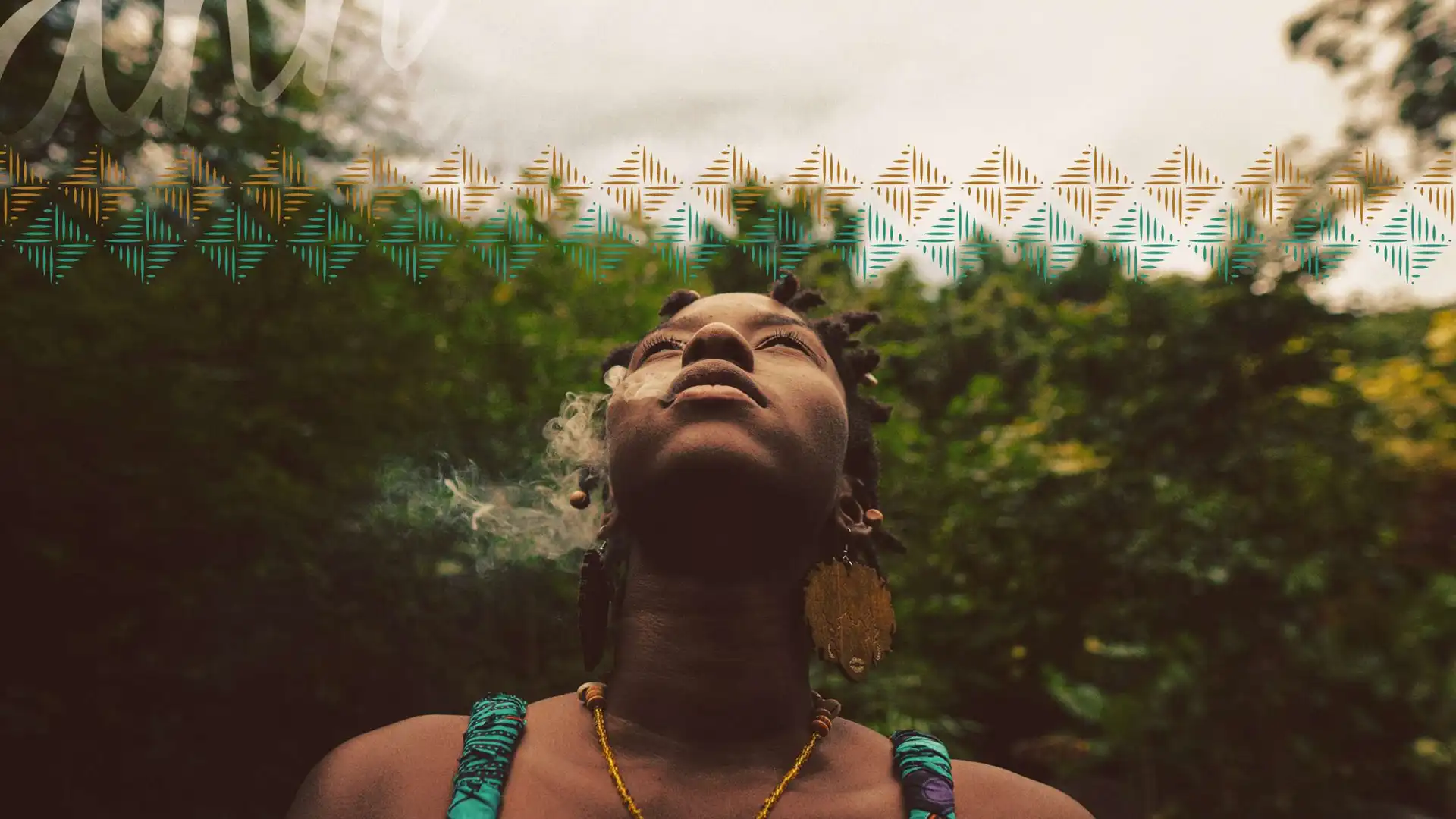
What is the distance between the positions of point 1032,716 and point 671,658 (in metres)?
3.85

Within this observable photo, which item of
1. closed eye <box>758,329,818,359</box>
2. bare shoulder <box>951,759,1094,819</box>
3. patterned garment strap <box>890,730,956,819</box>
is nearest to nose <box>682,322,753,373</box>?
closed eye <box>758,329,818,359</box>

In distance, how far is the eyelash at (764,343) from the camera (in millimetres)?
2396

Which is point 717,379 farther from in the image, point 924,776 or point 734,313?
point 924,776

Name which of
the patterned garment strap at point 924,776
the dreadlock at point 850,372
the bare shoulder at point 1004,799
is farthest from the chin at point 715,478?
the bare shoulder at point 1004,799

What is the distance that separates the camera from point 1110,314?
4.85 meters

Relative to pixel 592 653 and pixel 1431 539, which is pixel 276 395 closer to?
pixel 592 653

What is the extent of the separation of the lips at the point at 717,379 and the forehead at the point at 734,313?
0.28 m

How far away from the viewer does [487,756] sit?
6.83ft

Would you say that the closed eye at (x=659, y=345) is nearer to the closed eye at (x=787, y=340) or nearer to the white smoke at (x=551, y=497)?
the white smoke at (x=551, y=497)

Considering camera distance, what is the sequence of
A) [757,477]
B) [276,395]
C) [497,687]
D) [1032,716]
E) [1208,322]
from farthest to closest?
1. [1032,716]
2. [1208,322]
3. [497,687]
4. [276,395]
5. [757,477]

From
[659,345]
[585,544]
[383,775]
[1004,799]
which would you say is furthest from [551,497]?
[1004,799]

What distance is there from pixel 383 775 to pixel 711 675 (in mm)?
716

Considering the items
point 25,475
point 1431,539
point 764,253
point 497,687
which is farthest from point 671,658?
point 1431,539

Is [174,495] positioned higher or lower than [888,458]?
lower
